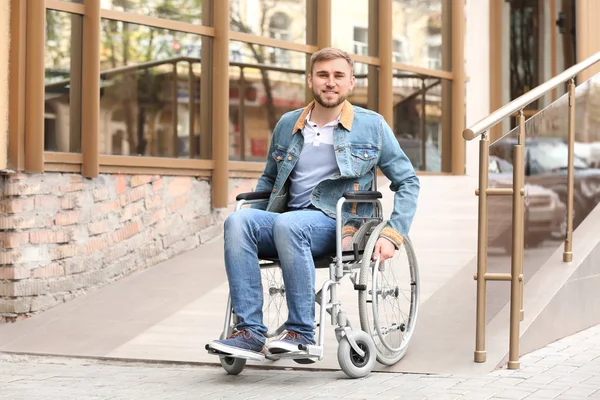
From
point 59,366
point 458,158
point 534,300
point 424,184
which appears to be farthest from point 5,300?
point 458,158

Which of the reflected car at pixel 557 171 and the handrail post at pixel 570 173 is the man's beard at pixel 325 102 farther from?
the handrail post at pixel 570 173

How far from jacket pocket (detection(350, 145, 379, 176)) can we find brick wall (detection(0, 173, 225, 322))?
7.67 feet

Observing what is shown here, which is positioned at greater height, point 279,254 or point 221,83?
point 221,83

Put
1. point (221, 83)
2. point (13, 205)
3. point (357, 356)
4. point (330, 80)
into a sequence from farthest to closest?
1. point (221, 83)
2. point (13, 205)
3. point (330, 80)
4. point (357, 356)

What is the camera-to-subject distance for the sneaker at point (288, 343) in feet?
14.8

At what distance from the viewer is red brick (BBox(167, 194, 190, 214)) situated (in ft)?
25.3

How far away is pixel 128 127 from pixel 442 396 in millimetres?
3997

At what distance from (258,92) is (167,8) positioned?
111cm

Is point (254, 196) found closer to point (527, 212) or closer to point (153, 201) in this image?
point (527, 212)

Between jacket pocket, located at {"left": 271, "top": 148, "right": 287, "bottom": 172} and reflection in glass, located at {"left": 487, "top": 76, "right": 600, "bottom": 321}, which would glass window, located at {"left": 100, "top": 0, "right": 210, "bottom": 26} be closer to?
jacket pocket, located at {"left": 271, "top": 148, "right": 287, "bottom": 172}

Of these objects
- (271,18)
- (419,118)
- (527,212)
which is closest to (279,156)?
(527,212)

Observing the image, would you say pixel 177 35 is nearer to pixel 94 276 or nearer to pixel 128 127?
pixel 128 127

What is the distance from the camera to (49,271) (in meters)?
6.67

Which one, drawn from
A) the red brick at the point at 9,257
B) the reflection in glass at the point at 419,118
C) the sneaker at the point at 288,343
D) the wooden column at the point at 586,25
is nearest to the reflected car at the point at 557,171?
the sneaker at the point at 288,343
